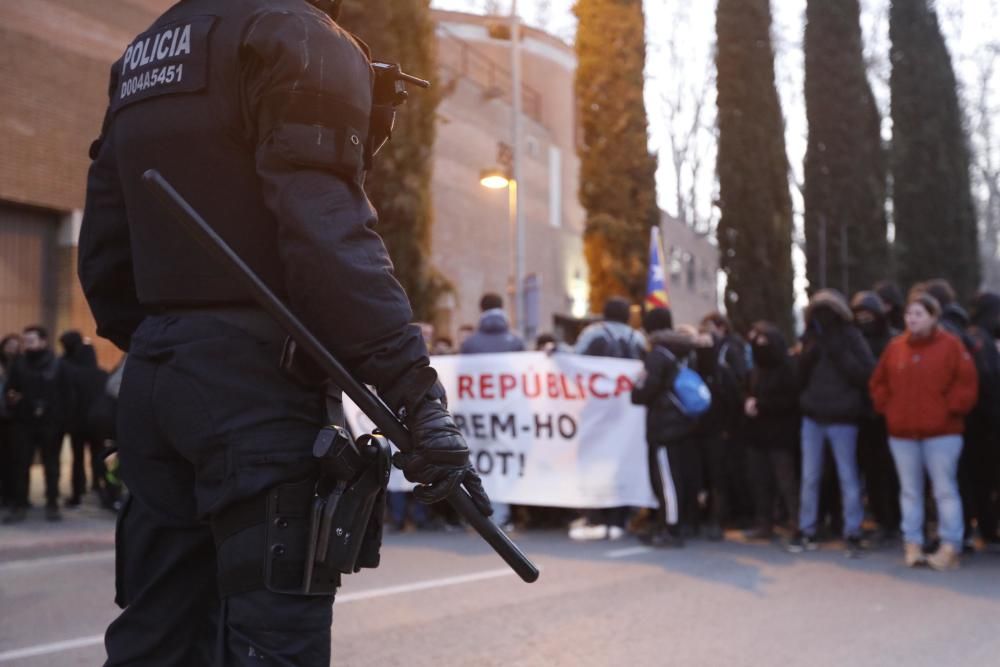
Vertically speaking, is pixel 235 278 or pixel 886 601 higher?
pixel 235 278

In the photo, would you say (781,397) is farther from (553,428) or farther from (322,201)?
(322,201)

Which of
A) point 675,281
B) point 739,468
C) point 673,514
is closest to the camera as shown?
point 673,514

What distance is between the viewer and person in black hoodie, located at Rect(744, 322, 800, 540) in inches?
358

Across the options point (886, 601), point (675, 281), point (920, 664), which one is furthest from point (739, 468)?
point (675, 281)

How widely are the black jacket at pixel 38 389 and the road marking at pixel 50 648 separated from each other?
5.51 meters

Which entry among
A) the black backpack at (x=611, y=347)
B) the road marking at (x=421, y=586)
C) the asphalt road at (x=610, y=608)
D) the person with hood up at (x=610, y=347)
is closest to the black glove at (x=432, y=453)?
the asphalt road at (x=610, y=608)

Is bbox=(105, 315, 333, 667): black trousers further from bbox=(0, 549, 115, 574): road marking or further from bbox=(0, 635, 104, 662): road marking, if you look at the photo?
bbox=(0, 549, 115, 574): road marking

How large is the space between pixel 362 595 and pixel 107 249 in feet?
13.9

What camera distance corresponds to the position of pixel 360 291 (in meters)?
2.29

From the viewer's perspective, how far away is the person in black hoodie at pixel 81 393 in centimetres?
1096

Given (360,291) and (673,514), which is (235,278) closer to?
(360,291)

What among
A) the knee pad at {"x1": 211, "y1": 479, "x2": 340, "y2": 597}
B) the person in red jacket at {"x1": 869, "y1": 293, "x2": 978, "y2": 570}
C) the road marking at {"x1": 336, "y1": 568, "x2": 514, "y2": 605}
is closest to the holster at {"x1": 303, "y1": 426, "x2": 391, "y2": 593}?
the knee pad at {"x1": 211, "y1": 479, "x2": 340, "y2": 597}

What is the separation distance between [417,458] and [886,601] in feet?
16.4

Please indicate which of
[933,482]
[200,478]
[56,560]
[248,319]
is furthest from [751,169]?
[200,478]
